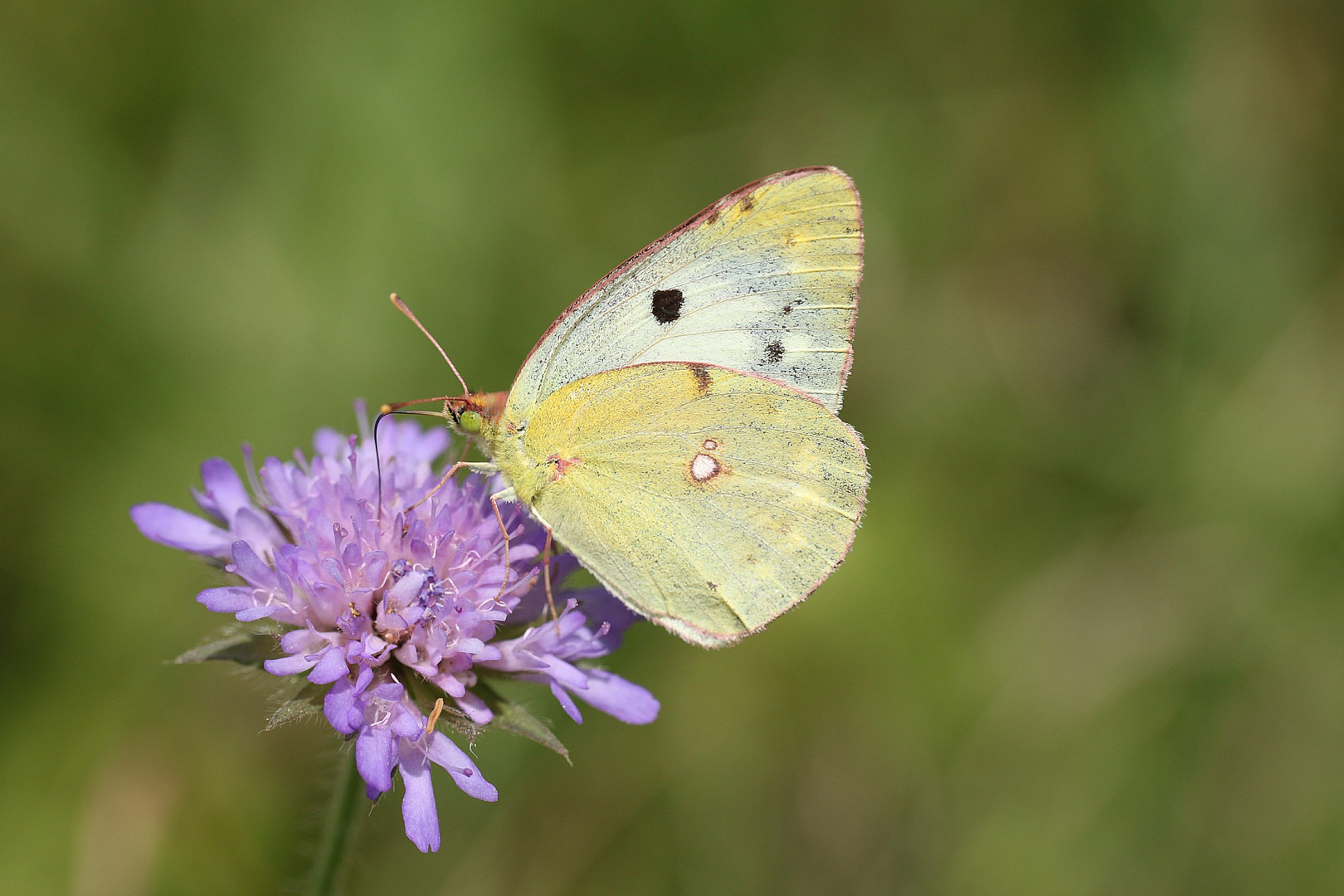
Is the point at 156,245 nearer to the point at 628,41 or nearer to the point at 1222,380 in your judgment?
the point at 628,41

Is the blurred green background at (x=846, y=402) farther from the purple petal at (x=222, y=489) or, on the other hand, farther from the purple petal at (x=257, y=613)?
the purple petal at (x=257, y=613)

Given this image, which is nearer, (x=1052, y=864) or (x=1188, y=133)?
(x=1052, y=864)

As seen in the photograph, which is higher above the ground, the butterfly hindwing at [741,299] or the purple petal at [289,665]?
the butterfly hindwing at [741,299]

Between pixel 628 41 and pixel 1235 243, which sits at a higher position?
pixel 628 41

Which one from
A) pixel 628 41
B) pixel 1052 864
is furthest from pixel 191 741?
pixel 628 41

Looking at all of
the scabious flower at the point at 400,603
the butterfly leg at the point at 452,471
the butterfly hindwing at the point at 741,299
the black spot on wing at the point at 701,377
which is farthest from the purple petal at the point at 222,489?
the black spot on wing at the point at 701,377

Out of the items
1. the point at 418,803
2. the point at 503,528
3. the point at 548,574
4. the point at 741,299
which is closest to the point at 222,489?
the point at 503,528
